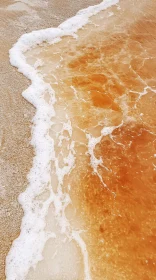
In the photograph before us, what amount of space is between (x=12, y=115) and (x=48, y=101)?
1.27m

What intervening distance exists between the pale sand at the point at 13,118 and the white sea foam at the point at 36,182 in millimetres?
142

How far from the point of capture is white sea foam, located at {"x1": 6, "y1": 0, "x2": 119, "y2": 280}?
15.8 feet

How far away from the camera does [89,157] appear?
261 inches

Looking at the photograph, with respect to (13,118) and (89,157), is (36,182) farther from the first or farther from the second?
(13,118)

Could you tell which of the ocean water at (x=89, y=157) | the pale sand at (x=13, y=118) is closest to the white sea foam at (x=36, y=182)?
the ocean water at (x=89, y=157)

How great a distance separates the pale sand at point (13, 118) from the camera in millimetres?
5289

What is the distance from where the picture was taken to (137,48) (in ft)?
34.7

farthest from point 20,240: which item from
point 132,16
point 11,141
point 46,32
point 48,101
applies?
point 132,16

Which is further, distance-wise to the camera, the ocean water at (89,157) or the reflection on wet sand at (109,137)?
the reflection on wet sand at (109,137)

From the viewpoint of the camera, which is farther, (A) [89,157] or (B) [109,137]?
(B) [109,137]

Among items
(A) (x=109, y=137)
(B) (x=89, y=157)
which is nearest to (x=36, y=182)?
(B) (x=89, y=157)

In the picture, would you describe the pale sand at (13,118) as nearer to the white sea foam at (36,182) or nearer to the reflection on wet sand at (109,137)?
the white sea foam at (36,182)

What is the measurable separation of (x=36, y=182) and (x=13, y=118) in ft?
6.76

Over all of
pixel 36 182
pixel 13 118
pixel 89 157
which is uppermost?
pixel 13 118
